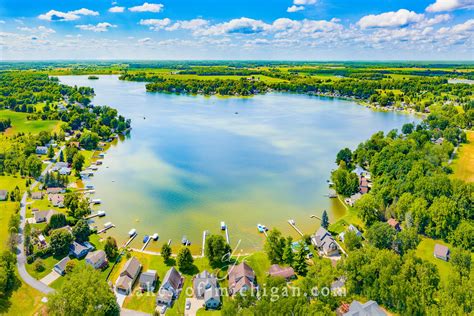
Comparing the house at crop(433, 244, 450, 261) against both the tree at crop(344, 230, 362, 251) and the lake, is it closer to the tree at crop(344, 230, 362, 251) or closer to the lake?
the tree at crop(344, 230, 362, 251)

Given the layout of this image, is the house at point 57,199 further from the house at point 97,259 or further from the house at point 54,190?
the house at point 97,259

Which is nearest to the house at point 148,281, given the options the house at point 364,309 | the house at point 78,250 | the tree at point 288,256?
the house at point 78,250

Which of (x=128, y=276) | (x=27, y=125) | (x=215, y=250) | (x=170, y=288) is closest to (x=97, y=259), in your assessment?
(x=128, y=276)

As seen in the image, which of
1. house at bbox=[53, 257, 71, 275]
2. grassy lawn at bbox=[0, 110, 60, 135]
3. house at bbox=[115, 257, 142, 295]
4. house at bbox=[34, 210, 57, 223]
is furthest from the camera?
grassy lawn at bbox=[0, 110, 60, 135]

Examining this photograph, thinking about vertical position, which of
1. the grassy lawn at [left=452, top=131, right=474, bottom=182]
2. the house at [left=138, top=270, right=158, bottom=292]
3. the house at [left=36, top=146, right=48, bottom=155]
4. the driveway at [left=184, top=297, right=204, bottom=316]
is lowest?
the driveway at [left=184, top=297, right=204, bottom=316]

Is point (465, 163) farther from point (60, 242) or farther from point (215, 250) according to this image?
point (60, 242)

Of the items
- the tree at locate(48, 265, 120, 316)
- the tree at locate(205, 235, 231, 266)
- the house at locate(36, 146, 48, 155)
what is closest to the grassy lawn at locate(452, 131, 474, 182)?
the tree at locate(205, 235, 231, 266)

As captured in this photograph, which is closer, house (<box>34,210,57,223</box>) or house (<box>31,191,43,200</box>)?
house (<box>34,210,57,223</box>)
